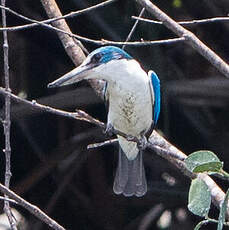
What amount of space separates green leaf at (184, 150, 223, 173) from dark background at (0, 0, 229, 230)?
8.10ft

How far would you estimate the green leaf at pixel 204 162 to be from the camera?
1928mm

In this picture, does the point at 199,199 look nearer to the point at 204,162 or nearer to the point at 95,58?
the point at 204,162

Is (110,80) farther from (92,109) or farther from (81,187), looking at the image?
(81,187)

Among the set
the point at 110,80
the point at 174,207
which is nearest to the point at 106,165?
the point at 174,207

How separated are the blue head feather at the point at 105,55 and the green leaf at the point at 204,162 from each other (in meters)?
1.29

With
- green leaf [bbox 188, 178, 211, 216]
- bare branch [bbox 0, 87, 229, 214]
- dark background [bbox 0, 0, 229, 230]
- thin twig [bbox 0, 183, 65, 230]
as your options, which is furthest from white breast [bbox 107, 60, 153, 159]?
green leaf [bbox 188, 178, 211, 216]

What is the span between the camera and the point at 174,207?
16.1ft

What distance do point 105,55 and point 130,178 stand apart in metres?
0.70

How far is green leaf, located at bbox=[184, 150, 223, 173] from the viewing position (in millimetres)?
1928

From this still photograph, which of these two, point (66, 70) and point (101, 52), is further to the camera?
point (66, 70)

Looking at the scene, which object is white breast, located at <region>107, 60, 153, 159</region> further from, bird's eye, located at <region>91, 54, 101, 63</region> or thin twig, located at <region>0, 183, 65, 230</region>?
thin twig, located at <region>0, 183, 65, 230</region>

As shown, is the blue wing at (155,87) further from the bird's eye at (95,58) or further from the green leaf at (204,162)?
the green leaf at (204,162)

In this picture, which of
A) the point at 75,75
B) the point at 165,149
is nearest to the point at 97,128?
the point at 75,75

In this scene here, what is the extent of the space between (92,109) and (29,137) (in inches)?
15.9
